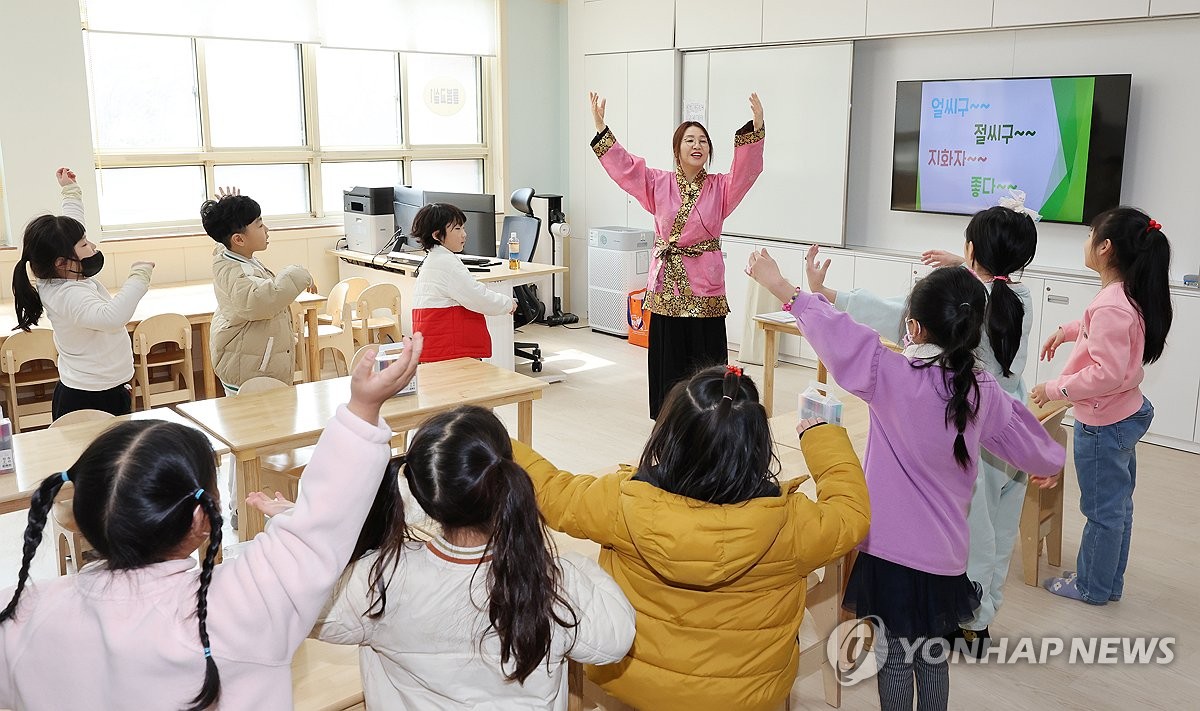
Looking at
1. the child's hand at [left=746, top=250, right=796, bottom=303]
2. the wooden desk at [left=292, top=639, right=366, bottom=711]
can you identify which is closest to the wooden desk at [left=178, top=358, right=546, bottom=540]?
the wooden desk at [left=292, top=639, right=366, bottom=711]

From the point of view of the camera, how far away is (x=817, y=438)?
1930mm

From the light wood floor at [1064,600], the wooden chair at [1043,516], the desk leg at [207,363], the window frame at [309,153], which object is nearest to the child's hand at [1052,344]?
the wooden chair at [1043,516]

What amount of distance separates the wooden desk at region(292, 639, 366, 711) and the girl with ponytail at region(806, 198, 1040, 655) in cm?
137

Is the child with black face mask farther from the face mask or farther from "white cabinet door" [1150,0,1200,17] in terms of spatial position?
"white cabinet door" [1150,0,1200,17]

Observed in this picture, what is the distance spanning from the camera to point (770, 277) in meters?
2.10

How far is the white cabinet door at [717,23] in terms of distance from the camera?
20.9 ft

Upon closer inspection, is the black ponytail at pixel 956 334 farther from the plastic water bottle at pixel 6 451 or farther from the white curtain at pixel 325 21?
the white curtain at pixel 325 21

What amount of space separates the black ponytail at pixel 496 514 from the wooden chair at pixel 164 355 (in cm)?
372

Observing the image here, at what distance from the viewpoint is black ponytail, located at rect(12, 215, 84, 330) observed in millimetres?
3154

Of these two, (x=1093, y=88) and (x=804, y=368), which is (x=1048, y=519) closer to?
(x=1093, y=88)

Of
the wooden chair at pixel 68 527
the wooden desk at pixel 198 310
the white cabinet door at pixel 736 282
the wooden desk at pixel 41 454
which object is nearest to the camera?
the wooden desk at pixel 41 454

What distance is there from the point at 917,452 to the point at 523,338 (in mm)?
5495

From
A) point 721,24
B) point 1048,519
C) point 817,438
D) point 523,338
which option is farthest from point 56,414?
point 721,24

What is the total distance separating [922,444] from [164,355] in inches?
166
